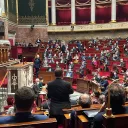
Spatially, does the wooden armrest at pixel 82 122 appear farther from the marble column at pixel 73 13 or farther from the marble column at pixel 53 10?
the marble column at pixel 53 10

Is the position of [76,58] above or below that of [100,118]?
above

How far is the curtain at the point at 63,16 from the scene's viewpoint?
30.1 metres

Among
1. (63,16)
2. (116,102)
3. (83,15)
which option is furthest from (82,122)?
(63,16)

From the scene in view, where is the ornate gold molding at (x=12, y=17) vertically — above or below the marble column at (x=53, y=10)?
below

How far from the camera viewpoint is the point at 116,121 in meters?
2.57

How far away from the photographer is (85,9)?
2981cm

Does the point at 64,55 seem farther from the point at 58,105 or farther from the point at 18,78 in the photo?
the point at 58,105

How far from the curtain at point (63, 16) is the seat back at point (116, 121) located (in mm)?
27828

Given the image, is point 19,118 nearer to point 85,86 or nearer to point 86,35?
point 85,86

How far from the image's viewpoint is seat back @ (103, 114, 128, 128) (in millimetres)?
2549

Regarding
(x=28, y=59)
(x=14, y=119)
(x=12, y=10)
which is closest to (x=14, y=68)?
(x=14, y=119)

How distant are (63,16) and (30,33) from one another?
564cm

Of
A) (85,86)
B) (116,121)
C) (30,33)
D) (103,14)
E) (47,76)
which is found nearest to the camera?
(116,121)

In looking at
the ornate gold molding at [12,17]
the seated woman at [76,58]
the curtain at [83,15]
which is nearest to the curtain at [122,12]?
the curtain at [83,15]
